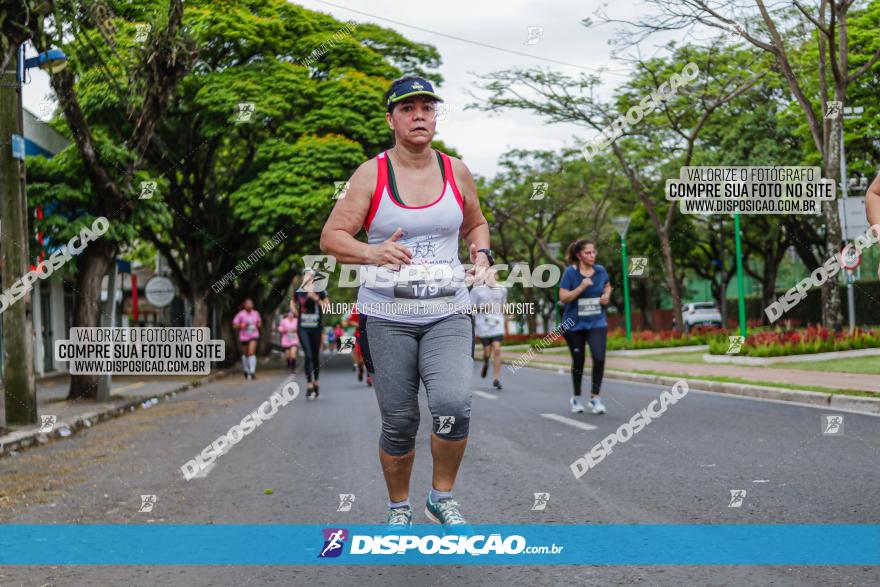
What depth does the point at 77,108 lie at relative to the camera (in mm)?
14062

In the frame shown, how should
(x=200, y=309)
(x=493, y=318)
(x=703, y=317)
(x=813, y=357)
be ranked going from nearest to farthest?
(x=493, y=318) < (x=813, y=357) < (x=200, y=309) < (x=703, y=317)

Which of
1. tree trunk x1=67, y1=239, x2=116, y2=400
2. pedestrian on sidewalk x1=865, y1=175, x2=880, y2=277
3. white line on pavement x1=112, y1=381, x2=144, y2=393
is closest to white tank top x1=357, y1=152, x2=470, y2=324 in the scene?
pedestrian on sidewalk x1=865, y1=175, x2=880, y2=277

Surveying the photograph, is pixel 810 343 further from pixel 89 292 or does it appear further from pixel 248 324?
pixel 89 292

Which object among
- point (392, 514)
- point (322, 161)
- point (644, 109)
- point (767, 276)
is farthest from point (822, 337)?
point (767, 276)

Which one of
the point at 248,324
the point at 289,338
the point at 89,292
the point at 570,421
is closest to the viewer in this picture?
the point at 570,421

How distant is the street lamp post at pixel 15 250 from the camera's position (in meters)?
10.8

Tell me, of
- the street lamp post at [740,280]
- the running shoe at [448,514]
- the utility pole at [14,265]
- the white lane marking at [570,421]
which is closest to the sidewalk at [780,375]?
the street lamp post at [740,280]

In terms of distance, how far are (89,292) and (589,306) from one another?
9033 millimetres

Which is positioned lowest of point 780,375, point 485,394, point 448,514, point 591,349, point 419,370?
point 485,394

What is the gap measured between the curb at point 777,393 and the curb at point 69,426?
882cm

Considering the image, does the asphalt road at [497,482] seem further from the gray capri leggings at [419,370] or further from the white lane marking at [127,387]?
the white lane marking at [127,387]

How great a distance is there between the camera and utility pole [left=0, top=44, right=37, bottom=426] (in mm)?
10820

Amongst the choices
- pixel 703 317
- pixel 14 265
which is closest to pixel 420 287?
pixel 14 265

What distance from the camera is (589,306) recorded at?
1039 centimetres
